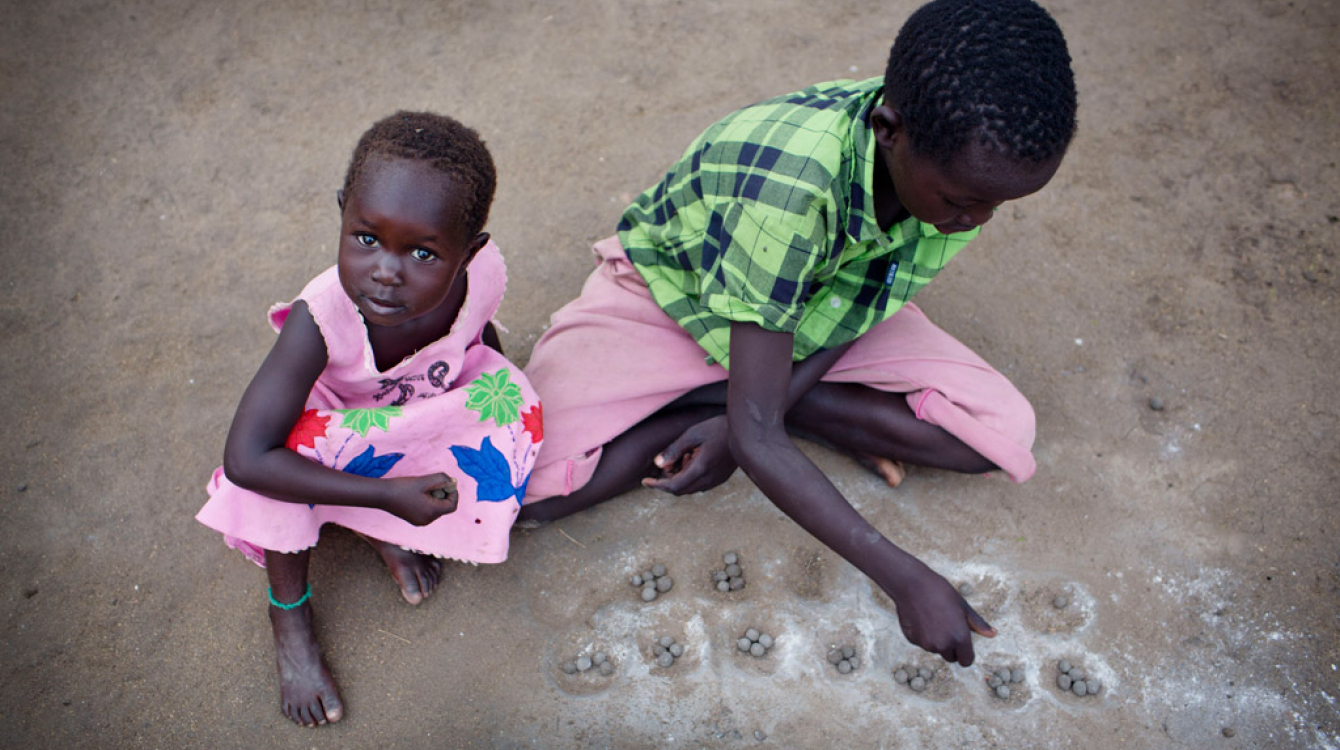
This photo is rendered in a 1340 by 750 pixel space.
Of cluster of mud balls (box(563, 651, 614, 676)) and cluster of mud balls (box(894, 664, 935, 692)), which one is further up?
cluster of mud balls (box(563, 651, 614, 676))

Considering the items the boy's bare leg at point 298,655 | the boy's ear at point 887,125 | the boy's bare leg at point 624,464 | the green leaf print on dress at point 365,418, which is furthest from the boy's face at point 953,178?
the boy's bare leg at point 298,655

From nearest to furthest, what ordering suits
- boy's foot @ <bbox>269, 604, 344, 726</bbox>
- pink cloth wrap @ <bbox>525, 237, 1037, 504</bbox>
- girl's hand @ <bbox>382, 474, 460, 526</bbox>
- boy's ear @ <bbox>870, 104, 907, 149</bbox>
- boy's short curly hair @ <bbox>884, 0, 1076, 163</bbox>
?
1. boy's short curly hair @ <bbox>884, 0, 1076, 163</bbox>
2. boy's ear @ <bbox>870, 104, 907, 149</bbox>
3. girl's hand @ <bbox>382, 474, 460, 526</bbox>
4. boy's foot @ <bbox>269, 604, 344, 726</bbox>
5. pink cloth wrap @ <bbox>525, 237, 1037, 504</bbox>

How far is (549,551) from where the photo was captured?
232 centimetres

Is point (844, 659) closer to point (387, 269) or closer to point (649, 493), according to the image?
point (649, 493)

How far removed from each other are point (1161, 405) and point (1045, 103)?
151 centimetres

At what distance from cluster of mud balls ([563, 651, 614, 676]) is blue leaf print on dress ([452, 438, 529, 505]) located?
1.42 feet

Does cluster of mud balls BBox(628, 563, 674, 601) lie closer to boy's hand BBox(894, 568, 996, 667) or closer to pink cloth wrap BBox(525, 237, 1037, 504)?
pink cloth wrap BBox(525, 237, 1037, 504)

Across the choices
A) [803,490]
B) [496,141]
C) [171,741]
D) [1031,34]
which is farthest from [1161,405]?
[171,741]

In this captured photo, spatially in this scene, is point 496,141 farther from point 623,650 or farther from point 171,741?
point 171,741

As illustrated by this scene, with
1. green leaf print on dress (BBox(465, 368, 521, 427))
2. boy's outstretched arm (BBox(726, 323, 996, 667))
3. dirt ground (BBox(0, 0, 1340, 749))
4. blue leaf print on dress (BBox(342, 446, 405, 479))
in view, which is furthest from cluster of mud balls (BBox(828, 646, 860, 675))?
blue leaf print on dress (BBox(342, 446, 405, 479))

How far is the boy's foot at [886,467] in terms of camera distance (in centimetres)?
240

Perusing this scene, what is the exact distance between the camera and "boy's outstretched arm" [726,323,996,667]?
176 cm

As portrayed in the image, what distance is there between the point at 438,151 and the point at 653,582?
3.87 ft

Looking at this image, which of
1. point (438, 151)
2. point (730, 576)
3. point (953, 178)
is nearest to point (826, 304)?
point (953, 178)
